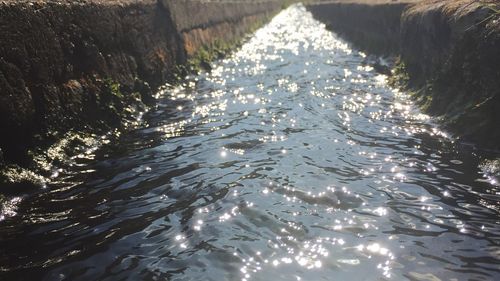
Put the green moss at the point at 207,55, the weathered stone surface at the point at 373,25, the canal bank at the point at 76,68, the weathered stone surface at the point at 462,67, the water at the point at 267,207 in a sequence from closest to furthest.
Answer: the water at the point at 267,207 < the canal bank at the point at 76,68 < the weathered stone surface at the point at 462,67 < the green moss at the point at 207,55 < the weathered stone surface at the point at 373,25

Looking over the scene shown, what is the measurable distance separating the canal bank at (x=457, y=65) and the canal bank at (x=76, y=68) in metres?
6.44

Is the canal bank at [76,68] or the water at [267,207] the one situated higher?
the canal bank at [76,68]

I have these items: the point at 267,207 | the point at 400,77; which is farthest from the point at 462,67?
the point at 267,207

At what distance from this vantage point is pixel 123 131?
9562 mm

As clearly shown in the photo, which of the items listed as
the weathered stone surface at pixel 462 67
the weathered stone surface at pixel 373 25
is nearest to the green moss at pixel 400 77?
the weathered stone surface at pixel 462 67

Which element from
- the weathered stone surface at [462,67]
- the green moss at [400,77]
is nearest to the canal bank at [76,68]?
the green moss at [400,77]

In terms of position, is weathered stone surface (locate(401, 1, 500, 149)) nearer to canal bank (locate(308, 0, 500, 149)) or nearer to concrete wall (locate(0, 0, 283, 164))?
canal bank (locate(308, 0, 500, 149))

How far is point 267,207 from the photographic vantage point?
246 inches

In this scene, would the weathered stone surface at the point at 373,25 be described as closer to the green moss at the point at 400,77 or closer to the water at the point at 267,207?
the green moss at the point at 400,77

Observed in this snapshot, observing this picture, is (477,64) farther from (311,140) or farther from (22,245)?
(22,245)

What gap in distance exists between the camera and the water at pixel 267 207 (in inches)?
196

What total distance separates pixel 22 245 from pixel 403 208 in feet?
14.8

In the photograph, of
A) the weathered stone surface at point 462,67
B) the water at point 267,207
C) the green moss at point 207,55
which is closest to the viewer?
the water at point 267,207

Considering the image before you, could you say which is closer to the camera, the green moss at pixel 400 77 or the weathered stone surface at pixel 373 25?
the green moss at pixel 400 77
